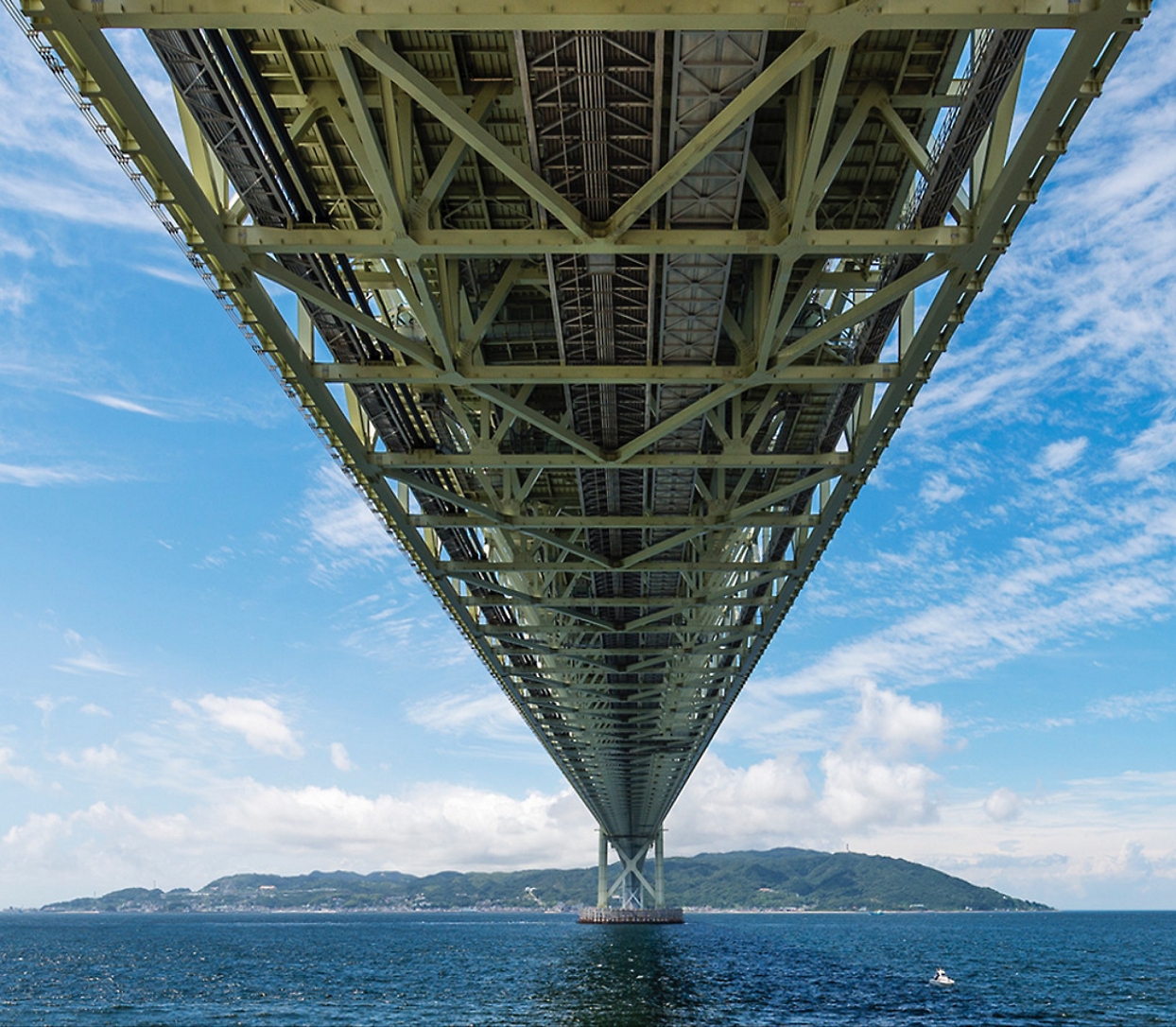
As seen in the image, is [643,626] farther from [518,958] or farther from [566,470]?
[518,958]

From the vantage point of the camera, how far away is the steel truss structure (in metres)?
12.6

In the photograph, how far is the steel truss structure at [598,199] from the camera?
12.6 metres

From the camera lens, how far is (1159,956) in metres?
110

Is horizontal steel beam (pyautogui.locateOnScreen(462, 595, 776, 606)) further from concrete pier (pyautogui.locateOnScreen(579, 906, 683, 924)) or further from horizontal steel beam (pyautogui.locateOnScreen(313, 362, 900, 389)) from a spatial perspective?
concrete pier (pyautogui.locateOnScreen(579, 906, 683, 924))

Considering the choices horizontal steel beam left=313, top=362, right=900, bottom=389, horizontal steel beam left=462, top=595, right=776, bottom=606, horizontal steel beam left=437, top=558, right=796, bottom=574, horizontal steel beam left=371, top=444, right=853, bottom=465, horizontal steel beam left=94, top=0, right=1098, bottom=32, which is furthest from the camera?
horizontal steel beam left=462, top=595, right=776, bottom=606

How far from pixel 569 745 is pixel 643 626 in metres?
36.4

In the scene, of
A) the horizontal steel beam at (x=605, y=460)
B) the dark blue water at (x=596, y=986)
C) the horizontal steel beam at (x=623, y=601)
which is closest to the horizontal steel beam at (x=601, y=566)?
the horizontal steel beam at (x=623, y=601)

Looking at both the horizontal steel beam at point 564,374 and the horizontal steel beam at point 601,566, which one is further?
the horizontal steel beam at point 601,566

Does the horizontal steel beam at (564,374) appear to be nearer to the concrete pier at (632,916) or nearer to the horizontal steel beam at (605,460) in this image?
the horizontal steel beam at (605,460)

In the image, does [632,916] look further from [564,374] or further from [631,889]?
[564,374]

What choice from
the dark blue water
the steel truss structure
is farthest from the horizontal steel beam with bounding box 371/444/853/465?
the dark blue water

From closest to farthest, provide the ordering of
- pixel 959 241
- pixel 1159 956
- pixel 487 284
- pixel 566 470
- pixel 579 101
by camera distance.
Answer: pixel 579 101, pixel 959 241, pixel 487 284, pixel 566 470, pixel 1159 956

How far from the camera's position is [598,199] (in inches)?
666

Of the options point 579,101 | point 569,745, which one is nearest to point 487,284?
point 579,101
